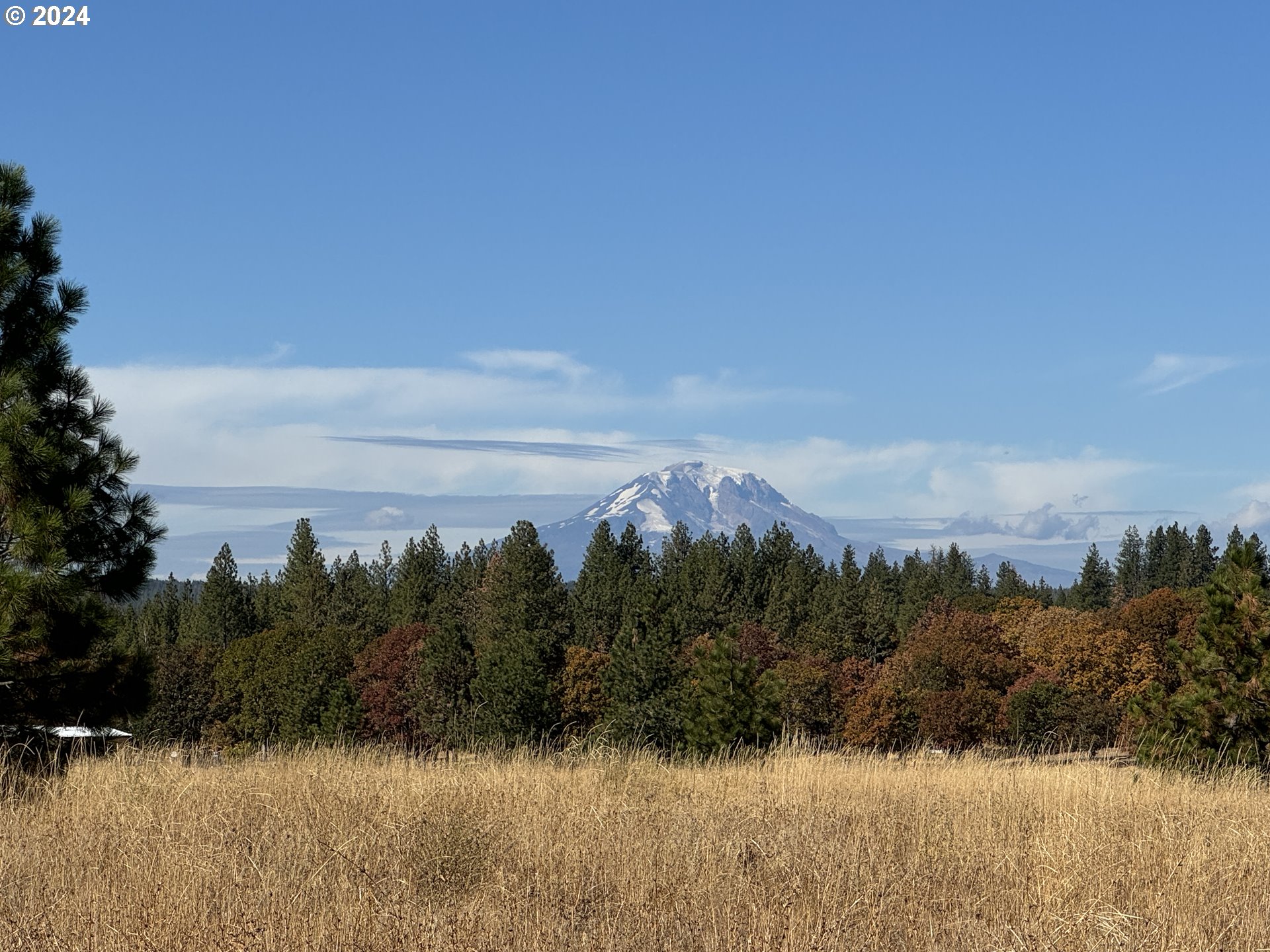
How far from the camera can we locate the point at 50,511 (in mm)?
12547

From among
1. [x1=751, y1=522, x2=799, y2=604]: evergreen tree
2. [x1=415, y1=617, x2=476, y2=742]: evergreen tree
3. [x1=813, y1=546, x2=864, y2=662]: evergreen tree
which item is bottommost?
[x1=415, y1=617, x2=476, y2=742]: evergreen tree

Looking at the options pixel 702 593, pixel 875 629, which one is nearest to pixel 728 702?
pixel 875 629

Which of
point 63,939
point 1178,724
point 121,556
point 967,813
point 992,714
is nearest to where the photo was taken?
point 63,939

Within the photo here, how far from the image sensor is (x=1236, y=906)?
7.60 m

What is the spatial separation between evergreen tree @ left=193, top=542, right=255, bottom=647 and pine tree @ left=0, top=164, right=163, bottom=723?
382ft

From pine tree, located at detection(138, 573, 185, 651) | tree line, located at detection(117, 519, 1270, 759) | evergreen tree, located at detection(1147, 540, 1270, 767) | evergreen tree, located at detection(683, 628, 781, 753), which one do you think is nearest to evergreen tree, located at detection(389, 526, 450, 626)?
tree line, located at detection(117, 519, 1270, 759)

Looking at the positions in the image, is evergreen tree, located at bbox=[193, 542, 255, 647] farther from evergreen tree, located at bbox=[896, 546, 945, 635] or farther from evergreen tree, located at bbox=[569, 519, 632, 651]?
evergreen tree, located at bbox=[896, 546, 945, 635]

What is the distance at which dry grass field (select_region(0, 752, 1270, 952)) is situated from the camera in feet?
22.0

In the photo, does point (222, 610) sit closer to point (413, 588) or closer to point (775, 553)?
point (413, 588)

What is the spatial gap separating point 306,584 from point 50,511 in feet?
389

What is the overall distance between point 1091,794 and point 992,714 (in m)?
79.8

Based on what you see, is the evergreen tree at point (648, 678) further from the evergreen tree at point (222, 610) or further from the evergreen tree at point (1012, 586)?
the evergreen tree at point (1012, 586)

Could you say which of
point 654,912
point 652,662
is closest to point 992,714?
point 652,662

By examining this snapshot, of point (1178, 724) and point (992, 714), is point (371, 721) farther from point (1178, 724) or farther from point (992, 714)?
point (1178, 724)
